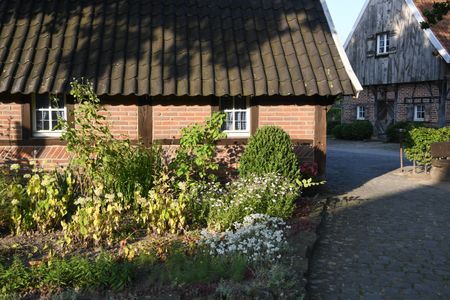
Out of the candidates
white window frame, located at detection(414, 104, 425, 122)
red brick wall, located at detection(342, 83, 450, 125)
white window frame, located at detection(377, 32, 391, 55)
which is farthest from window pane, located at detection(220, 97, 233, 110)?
white window frame, located at detection(414, 104, 425, 122)

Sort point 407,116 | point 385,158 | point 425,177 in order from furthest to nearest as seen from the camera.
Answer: point 407,116
point 385,158
point 425,177

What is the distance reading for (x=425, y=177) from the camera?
12016 mm

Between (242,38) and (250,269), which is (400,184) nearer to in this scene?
(242,38)

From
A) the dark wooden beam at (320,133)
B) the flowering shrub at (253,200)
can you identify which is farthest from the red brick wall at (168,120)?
the flowering shrub at (253,200)

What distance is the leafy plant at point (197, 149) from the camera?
25.0 ft

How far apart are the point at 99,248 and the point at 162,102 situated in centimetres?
435

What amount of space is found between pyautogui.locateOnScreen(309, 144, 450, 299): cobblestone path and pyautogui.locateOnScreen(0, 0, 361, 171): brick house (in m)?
1.73

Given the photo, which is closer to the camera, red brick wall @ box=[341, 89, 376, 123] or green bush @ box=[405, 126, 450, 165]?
green bush @ box=[405, 126, 450, 165]

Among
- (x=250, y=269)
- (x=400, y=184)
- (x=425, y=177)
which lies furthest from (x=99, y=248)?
(x=425, y=177)

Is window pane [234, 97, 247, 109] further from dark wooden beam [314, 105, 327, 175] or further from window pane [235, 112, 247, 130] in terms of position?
dark wooden beam [314, 105, 327, 175]

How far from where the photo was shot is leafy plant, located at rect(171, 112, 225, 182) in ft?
25.0

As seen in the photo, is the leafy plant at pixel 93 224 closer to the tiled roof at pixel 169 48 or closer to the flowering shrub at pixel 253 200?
the flowering shrub at pixel 253 200

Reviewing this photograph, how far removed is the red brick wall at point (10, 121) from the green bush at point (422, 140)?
974 centimetres

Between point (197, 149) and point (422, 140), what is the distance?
289 inches
